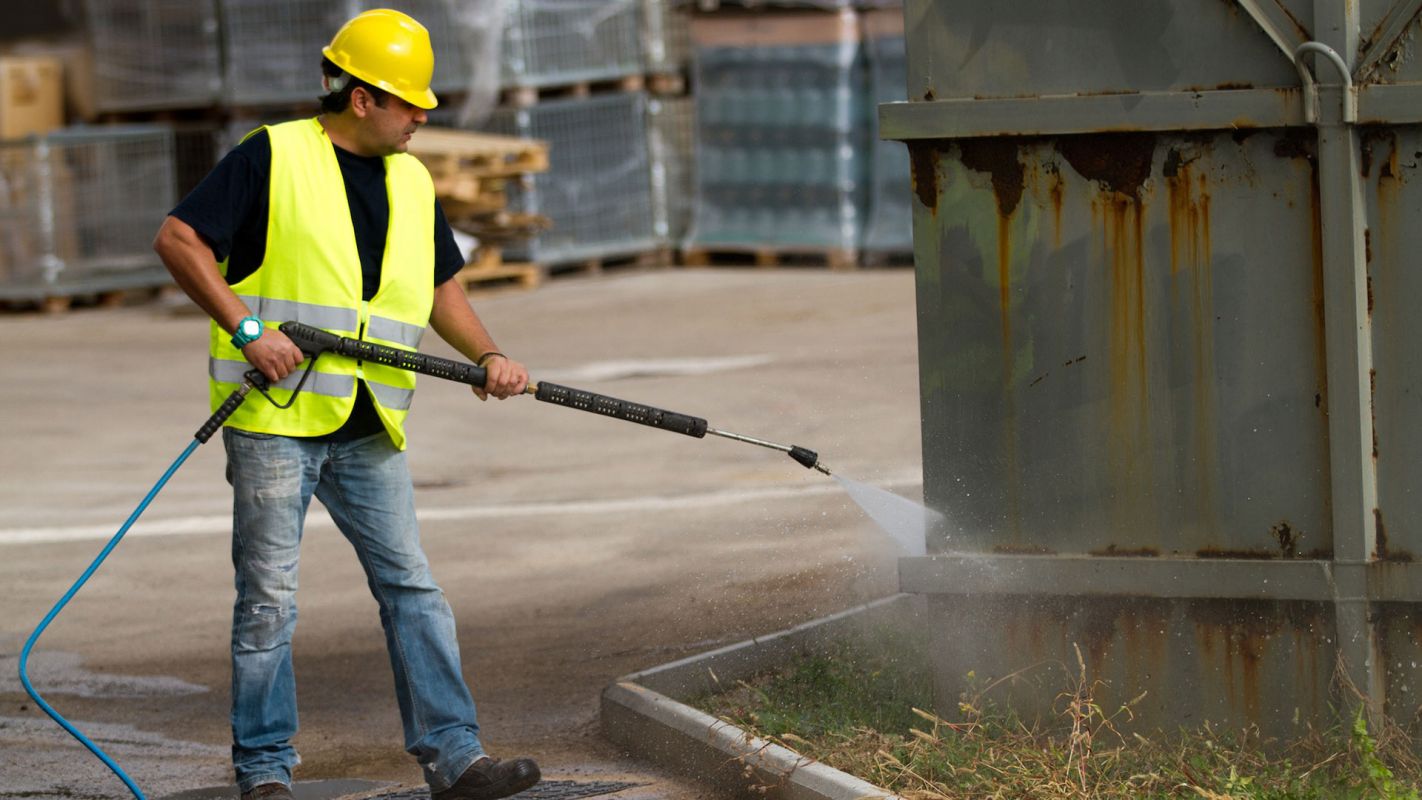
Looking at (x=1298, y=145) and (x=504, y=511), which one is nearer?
(x=1298, y=145)

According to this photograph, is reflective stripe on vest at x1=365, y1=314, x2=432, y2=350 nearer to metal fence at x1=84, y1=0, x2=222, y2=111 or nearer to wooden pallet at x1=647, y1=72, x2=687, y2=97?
metal fence at x1=84, y1=0, x2=222, y2=111

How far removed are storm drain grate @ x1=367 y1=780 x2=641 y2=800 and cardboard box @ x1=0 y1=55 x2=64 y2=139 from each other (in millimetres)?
11623

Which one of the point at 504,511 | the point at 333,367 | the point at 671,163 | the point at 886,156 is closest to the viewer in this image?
the point at 333,367

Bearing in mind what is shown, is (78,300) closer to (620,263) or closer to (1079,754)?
(620,263)

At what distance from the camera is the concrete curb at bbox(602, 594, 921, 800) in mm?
4473

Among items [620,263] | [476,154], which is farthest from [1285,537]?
[620,263]

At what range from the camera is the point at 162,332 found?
14273 millimetres

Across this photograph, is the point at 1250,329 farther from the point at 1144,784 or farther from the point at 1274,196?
the point at 1144,784

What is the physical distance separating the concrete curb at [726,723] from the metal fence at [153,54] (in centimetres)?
1124

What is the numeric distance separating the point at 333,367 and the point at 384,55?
2.56 feet

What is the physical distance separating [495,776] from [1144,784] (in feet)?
5.27

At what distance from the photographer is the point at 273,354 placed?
14.5ft

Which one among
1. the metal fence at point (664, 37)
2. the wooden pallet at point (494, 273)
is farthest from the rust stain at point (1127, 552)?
the metal fence at point (664, 37)

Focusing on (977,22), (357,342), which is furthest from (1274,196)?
(357,342)
